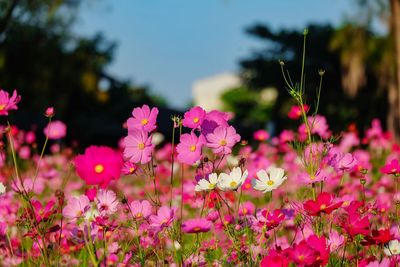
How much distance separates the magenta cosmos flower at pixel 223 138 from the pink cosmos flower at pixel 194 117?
0.23ft

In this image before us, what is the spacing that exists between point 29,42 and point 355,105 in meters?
14.8

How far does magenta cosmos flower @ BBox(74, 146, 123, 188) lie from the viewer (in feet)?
6.77

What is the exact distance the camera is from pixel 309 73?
2808 centimetres

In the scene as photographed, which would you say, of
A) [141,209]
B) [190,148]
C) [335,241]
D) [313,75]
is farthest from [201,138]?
[313,75]

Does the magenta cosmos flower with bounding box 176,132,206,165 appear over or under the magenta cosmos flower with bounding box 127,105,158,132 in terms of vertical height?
under

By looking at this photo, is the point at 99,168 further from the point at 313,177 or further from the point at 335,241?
the point at 335,241

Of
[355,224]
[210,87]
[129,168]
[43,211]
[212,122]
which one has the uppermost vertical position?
[210,87]

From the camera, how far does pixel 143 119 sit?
2436mm

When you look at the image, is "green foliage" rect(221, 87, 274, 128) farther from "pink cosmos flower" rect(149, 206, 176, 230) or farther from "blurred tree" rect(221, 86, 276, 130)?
"pink cosmos flower" rect(149, 206, 176, 230)

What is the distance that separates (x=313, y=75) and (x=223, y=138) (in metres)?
26.1

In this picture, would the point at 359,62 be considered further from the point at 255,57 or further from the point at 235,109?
the point at 235,109

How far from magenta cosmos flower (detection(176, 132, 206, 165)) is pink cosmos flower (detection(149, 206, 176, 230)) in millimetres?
185

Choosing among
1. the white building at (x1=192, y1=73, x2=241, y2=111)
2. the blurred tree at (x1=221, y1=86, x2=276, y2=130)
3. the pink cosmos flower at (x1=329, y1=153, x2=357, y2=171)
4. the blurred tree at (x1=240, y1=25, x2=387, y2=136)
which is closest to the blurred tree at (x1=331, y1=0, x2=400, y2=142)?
the blurred tree at (x1=240, y1=25, x2=387, y2=136)

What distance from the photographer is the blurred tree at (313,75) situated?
95.4 ft
